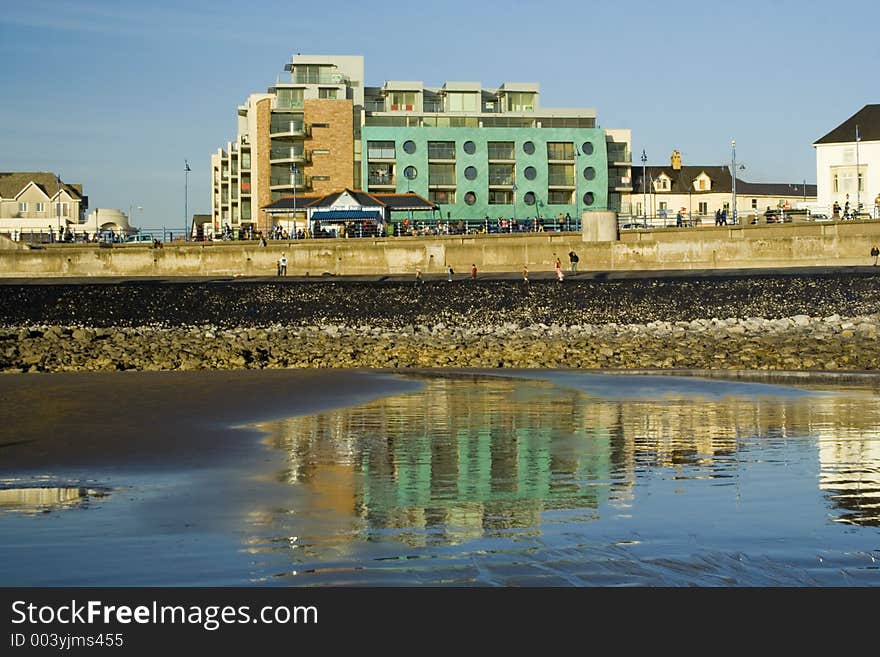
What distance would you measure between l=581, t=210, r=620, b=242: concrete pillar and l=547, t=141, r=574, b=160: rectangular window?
4562 cm

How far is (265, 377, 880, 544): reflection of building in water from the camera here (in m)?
13.2

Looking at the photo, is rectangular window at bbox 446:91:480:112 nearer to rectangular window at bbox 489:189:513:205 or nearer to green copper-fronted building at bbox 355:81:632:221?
green copper-fronted building at bbox 355:81:632:221

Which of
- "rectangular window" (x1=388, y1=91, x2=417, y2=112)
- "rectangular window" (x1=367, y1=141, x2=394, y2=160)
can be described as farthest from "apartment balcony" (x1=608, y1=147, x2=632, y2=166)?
"rectangular window" (x1=367, y1=141, x2=394, y2=160)

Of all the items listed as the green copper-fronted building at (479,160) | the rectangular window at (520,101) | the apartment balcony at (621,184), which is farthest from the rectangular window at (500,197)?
the rectangular window at (520,101)

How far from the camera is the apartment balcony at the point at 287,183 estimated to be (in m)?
106

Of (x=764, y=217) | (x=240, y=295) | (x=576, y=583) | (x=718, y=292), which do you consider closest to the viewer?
(x=576, y=583)

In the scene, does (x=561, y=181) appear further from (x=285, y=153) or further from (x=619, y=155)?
(x=285, y=153)

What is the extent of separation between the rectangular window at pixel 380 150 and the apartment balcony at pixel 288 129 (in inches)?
220

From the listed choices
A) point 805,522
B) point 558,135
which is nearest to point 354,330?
point 805,522

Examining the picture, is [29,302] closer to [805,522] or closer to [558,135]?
[805,522]

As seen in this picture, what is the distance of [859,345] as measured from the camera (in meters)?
37.6

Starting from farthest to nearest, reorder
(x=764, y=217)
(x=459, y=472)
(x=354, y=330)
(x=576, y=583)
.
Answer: (x=764, y=217), (x=354, y=330), (x=459, y=472), (x=576, y=583)

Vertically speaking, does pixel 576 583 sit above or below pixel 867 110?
below
